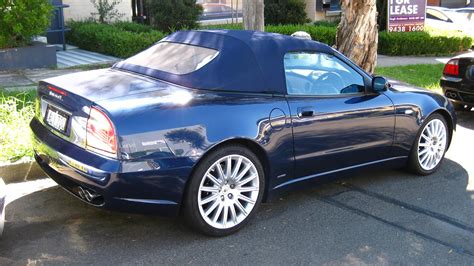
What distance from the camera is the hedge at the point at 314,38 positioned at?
39.3ft

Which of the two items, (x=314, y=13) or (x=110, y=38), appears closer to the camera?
(x=110, y=38)

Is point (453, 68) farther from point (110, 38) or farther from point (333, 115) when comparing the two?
point (110, 38)

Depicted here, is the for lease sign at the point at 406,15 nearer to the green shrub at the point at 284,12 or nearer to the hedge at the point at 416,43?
the hedge at the point at 416,43

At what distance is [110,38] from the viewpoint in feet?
38.8

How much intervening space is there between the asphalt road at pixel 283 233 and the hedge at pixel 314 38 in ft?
24.2

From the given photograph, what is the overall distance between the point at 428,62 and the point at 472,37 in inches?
125

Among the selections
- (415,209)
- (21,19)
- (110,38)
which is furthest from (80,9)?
(415,209)

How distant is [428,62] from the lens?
13.1 m

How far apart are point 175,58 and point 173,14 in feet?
28.3

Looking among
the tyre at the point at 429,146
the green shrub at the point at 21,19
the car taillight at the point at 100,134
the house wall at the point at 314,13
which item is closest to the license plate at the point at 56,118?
the car taillight at the point at 100,134

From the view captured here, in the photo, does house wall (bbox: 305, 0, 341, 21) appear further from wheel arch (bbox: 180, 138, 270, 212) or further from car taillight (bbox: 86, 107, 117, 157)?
car taillight (bbox: 86, 107, 117, 157)

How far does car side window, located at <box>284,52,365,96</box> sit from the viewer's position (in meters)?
4.69

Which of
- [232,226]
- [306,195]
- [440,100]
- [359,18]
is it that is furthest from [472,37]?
[232,226]

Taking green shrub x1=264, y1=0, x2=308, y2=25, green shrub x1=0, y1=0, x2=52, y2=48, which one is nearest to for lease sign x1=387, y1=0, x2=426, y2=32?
green shrub x1=264, y1=0, x2=308, y2=25
